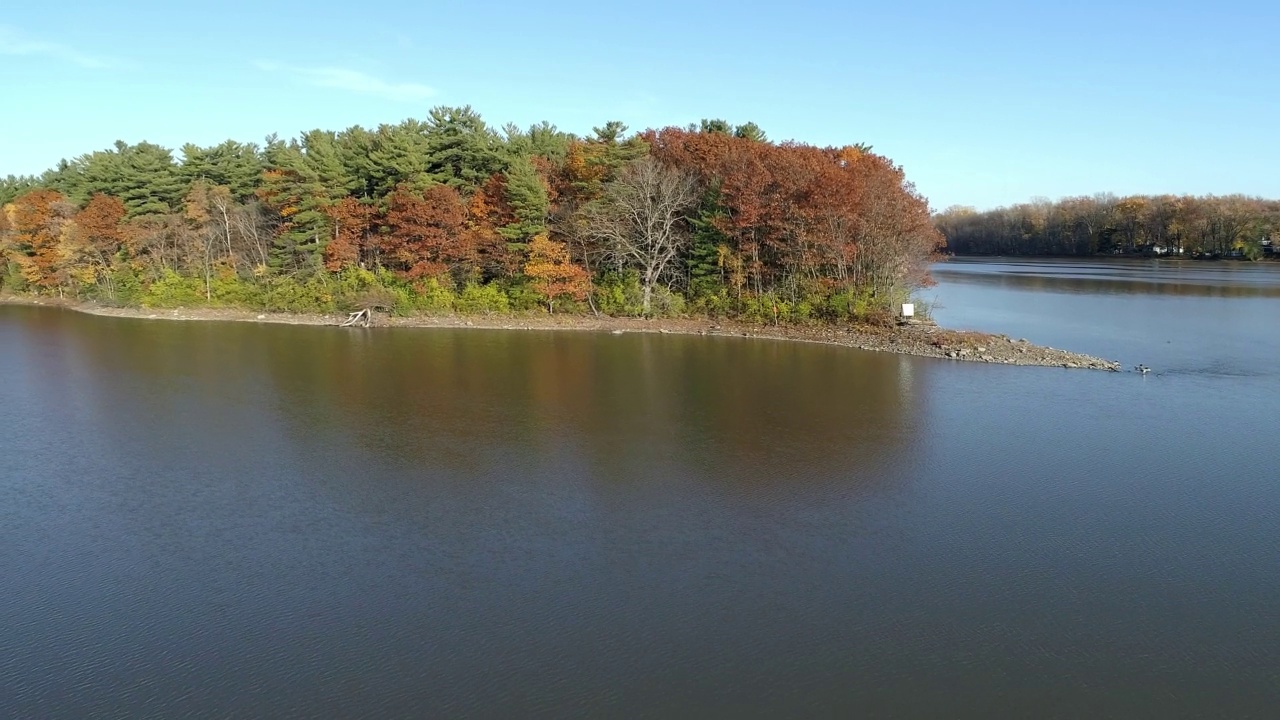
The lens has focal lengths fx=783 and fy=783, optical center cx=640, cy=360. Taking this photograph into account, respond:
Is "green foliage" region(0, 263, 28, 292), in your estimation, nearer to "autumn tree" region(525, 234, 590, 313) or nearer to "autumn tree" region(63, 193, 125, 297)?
"autumn tree" region(63, 193, 125, 297)

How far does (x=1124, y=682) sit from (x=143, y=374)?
2010cm

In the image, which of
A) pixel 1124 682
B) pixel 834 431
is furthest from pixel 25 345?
pixel 1124 682

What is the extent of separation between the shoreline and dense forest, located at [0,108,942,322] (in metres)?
0.62

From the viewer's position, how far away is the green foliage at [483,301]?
91.7 feet

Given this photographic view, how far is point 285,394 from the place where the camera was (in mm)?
16391

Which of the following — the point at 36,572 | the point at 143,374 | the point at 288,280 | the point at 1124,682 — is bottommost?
the point at 1124,682

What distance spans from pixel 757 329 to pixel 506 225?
9776 mm

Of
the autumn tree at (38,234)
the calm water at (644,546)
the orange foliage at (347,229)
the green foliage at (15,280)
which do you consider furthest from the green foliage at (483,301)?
the green foliage at (15,280)

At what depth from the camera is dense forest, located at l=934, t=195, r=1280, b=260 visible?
5428cm

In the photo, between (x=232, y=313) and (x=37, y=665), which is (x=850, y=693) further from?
(x=232, y=313)

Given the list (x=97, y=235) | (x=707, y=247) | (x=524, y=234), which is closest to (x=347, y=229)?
(x=524, y=234)

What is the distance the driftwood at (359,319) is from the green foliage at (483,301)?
306 centimetres

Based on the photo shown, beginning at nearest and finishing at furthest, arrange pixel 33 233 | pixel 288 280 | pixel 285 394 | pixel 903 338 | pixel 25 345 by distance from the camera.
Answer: pixel 285 394, pixel 903 338, pixel 25 345, pixel 288 280, pixel 33 233

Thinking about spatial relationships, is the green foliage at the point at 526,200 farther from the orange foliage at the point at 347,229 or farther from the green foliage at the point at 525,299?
the orange foliage at the point at 347,229
